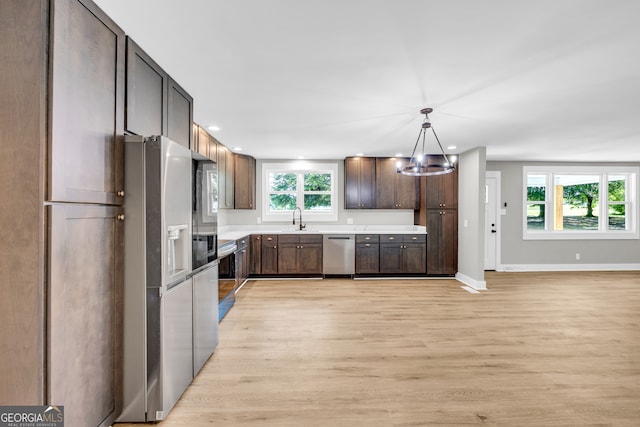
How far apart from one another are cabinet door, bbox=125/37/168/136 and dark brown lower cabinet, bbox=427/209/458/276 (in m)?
4.66

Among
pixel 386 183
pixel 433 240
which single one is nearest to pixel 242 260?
pixel 386 183

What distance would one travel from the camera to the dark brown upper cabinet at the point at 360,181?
18.7ft

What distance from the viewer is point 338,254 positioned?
5.43m

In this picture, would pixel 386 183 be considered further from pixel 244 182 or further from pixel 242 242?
pixel 242 242

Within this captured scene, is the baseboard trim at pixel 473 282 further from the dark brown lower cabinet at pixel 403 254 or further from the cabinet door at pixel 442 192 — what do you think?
the cabinet door at pixel 442 192

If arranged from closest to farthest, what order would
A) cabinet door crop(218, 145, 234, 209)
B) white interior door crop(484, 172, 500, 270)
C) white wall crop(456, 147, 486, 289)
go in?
Result: cabinet door crop(218, 145, 234, 209), white wall crop(456, 147, 486, 289), white interior door crop(484, 172, 500, 270)

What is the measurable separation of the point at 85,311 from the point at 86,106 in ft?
3.36

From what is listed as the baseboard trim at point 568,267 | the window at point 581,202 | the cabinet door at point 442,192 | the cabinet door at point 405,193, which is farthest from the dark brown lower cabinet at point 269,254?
the window at point 581,202

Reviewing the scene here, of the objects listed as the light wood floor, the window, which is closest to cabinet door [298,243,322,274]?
the light wood floor

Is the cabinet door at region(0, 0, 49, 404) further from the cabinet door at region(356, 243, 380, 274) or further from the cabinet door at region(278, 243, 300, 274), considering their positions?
the cabinet door at region(356, 243, 380, 274)

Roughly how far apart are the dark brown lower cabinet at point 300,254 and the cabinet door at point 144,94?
344 cm

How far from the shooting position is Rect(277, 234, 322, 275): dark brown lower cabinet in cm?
539

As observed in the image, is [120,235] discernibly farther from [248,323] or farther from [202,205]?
[248,323]

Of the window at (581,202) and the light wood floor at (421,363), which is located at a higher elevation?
the window at (581,202)
